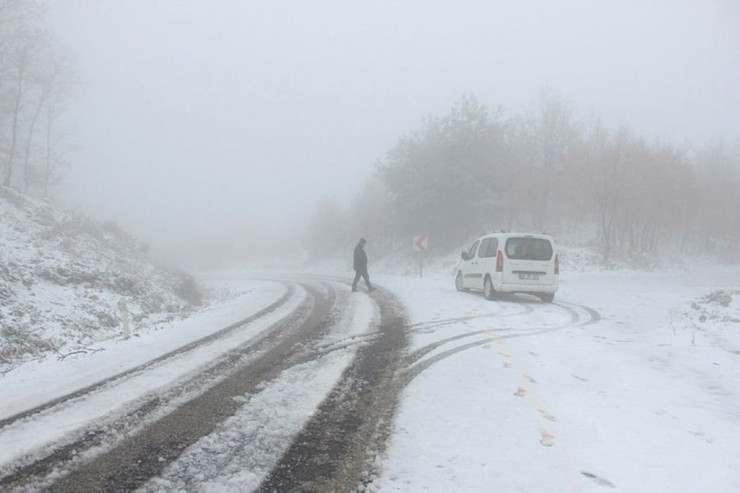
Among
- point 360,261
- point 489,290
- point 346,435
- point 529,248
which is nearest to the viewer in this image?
point 346,435

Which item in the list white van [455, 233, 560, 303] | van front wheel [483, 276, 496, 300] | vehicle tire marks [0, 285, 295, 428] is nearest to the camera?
vehicle tire marks [0, 285, 295, 428]

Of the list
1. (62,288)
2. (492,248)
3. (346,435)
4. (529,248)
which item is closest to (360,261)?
(492,248)

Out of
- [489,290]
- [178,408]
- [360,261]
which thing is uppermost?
[360,261]

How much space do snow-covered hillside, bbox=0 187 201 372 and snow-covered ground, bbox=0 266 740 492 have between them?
94 centimetres

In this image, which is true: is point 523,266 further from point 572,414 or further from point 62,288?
point 62,288

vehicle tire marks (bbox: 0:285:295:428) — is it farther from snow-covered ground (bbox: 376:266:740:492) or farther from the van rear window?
the van rear window

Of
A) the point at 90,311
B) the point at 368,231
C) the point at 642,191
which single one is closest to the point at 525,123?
the point at 642,191

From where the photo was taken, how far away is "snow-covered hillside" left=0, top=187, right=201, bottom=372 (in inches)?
294

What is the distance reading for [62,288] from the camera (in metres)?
10.2

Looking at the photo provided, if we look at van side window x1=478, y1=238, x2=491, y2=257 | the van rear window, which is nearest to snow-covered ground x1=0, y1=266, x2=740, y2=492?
the van rear window

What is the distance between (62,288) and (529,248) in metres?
11.6

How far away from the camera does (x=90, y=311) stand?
936 centimetres

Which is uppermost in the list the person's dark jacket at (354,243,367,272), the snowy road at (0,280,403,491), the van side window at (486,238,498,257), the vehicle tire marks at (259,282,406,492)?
the van side window at (486,238,498,257)

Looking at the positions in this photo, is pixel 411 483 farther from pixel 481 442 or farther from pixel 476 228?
pixel 476 228
